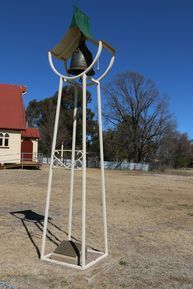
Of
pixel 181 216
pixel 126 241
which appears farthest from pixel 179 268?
pixel 181 216

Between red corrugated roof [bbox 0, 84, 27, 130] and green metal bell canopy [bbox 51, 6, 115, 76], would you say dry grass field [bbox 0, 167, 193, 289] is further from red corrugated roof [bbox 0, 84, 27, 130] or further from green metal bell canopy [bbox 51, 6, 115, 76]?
red corrugated roof [bbox 0, 84, 27, 130]

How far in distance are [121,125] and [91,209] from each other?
48.7m

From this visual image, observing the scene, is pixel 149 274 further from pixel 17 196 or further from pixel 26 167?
pixel 26 167

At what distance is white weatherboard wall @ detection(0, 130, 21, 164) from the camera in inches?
1239

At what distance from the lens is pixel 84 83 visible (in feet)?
20.2

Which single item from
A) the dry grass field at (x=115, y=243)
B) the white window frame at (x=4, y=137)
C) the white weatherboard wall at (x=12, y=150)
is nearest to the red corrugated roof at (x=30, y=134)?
the white weatherboard wall at (x=12, y=150)

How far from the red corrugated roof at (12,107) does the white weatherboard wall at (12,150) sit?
674 mm

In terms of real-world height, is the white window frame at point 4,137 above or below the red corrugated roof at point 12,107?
below

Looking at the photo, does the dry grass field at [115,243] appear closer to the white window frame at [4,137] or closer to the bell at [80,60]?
the bell at [80,60]

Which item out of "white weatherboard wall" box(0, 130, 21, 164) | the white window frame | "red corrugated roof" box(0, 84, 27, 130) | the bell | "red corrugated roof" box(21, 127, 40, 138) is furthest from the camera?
"red corrugated roof" box(21, 127, 40, 138)

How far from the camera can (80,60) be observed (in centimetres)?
636

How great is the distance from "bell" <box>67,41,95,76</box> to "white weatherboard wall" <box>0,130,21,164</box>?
2591 cm

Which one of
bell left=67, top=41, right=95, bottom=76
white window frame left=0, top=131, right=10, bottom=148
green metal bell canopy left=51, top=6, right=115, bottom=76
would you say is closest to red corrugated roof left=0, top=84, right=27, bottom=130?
white window frame left=0, top=131, right=10, bottom=148

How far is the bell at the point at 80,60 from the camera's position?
6.36m
